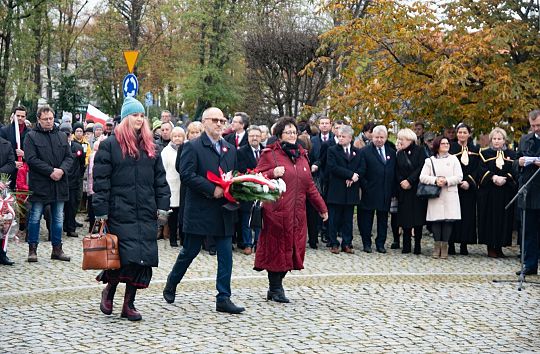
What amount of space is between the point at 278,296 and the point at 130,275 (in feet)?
6.18

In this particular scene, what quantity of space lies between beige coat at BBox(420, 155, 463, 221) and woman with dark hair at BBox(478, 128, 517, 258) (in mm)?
498

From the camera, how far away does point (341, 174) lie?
14.9 m

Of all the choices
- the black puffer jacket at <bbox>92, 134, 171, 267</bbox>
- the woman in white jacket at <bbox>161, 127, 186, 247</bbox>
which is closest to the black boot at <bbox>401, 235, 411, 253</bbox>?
the woman in white jacket at <bbox>161, 127, 186, 247</bbox>

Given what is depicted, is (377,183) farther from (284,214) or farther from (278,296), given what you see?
(278,296)

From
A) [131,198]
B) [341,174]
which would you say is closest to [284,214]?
[131,198]

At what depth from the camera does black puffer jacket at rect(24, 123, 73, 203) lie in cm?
1264

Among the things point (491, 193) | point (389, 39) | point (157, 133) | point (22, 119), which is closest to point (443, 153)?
point (491, 193)

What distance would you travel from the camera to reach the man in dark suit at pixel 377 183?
49.0ft

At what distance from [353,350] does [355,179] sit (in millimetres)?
7019

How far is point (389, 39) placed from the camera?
58.3ft

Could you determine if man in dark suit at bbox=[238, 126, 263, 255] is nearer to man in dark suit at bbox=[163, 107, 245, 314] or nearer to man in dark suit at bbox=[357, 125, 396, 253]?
man in dark suit at bbox=[357, 125, 396, 253]

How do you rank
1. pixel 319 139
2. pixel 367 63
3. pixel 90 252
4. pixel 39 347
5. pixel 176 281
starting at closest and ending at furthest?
pixel 39 347, pixel 90 252, pixel 176 281, pixel 319 139, pixel 367 63

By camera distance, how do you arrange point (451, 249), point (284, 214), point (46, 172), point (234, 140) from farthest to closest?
point (234, 140)
point (451, 249)
point (46, 172)
point (284, 214)

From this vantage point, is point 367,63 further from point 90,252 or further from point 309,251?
point 90,252
